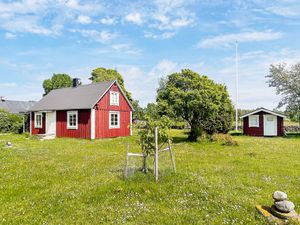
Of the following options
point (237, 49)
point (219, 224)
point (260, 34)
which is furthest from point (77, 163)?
point (237, 49)

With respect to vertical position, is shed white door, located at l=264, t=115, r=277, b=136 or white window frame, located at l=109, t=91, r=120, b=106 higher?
white window frame, located at l=109, t=91, r=120, b=106

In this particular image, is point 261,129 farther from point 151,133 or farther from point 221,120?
point 151,133

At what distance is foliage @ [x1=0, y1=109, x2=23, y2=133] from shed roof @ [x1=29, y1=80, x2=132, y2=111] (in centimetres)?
612

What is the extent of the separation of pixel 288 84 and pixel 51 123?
2826 cm

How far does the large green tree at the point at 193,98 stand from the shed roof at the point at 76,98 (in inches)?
275

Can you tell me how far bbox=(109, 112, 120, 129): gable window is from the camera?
24047mm

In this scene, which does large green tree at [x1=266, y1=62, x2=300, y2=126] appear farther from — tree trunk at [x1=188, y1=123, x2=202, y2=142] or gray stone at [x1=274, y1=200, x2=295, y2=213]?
gray stone at [x1=274, y1=200, x2=295, y2=213]

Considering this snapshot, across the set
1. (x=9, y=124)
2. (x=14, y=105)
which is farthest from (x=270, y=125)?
(x=14, y=105)

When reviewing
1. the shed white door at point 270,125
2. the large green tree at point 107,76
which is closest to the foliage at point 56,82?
the large green tree at point 107,76

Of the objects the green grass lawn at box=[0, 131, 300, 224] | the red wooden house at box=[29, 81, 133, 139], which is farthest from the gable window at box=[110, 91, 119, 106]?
the green grass lawn at box=[0, 131, 300, 224]

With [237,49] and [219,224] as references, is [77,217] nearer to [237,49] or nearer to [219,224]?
[219,224]

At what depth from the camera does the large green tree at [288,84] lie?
92.7 ft

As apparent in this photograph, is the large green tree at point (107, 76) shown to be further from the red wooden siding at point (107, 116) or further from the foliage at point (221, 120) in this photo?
the foliage at point (221, 120)

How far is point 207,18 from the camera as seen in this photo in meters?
13.1
